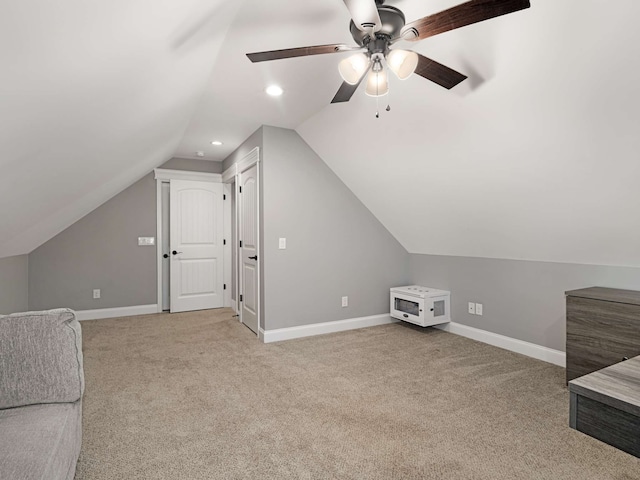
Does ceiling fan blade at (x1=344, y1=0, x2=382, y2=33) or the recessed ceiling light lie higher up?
the recessed ceiling light

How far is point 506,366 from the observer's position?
3127 mm

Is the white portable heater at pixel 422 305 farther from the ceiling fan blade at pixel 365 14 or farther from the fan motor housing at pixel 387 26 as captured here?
the ceiling fan blade at pixel 365 14

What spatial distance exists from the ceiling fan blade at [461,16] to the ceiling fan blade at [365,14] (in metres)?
0.14

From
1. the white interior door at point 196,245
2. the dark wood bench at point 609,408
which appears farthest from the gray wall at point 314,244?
the dark wood bench at point 609,408

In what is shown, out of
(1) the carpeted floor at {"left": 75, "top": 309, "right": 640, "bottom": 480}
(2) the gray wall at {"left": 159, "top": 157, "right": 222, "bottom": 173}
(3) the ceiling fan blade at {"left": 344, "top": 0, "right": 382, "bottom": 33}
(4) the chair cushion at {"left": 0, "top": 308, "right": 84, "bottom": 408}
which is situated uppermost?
(2) the gray wall at {"left": 159, "top": 157, "right": 222, "bottom": 173}

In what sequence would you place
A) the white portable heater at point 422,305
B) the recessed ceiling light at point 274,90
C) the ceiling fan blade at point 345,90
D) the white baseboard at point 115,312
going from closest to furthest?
the ceiling fan blade at point 345,90
the recessed ceiling light at point 274,90
the white portable heater at point 422,305
the white baseboard at point 115,312

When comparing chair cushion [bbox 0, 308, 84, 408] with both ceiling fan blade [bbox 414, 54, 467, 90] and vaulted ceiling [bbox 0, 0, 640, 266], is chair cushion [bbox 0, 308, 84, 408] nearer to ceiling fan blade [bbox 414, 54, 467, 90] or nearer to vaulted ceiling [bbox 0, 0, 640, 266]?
vaulted ceiling [bbox 0, 0, 640, 266]

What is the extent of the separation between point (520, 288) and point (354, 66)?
281cm

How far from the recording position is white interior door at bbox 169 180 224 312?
5.38 m

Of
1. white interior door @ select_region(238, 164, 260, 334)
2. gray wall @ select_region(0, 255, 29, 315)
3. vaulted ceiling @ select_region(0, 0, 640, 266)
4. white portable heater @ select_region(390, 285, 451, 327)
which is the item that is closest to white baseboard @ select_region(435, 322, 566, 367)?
white portable heater @ select_region(390, 285, 451, 327)

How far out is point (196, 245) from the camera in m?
5.53

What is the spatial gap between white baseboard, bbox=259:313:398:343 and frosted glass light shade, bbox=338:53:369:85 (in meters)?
2.79

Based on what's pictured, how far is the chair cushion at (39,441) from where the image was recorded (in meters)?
1.09

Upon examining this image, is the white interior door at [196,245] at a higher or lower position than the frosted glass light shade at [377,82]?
lower
